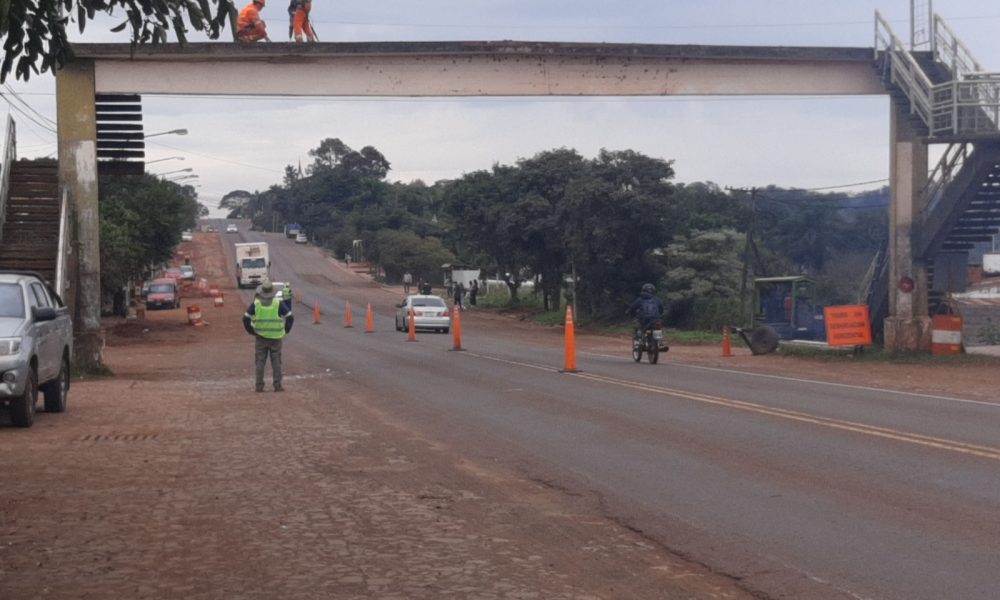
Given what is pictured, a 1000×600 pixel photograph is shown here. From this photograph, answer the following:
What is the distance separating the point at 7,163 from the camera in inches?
1041

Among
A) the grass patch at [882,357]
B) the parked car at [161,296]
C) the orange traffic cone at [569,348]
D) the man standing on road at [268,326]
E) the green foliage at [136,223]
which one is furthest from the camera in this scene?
the parked car at [161,296]

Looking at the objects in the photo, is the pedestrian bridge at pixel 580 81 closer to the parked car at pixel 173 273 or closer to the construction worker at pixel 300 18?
the construction worker at pixel 300 18

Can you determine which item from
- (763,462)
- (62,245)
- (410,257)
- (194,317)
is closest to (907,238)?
(62,245)

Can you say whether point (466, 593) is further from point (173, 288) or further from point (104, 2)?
point (173, 288)

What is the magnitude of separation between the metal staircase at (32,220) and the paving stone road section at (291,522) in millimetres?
9630

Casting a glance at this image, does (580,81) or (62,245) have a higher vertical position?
(580,81)

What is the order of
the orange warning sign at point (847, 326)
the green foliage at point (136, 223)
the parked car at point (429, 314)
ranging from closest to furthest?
the orange warning sign at point (847, 326) < the parked car at point (429, 314) < the green foliage at point (136, 223)

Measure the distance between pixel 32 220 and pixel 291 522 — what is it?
62.1 feet

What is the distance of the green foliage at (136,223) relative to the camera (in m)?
45.8

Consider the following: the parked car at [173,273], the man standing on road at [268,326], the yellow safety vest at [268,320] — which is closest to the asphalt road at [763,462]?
the man standing on road at [268,326]

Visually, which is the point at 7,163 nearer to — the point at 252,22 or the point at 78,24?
the point at 252,22

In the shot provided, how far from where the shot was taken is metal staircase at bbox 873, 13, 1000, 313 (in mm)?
25547

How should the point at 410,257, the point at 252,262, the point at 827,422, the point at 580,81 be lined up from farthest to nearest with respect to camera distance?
the point at 410,257, the point at 252,262, the point at 580,81, the point at 827,422

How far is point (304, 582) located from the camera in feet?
23.0
